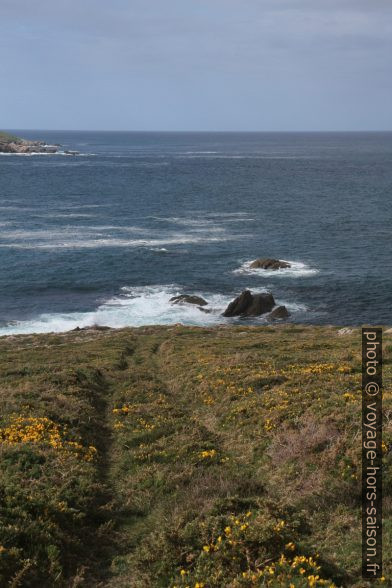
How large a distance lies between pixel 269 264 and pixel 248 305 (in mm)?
18022

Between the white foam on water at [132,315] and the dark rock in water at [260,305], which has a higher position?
the dark rock in water at [260,305]

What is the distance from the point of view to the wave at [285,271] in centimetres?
7650

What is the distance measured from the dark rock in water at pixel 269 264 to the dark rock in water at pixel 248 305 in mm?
16191

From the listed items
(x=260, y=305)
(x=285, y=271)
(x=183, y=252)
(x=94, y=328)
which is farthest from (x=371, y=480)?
(x=183, y=252)

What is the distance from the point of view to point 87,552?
45.6ft

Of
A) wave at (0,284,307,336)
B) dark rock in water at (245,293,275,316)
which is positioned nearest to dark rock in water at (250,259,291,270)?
wave at (0,284,307,336)

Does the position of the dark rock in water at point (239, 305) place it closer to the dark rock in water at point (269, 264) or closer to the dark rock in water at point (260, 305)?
the dark rock in water at point (260, 305)

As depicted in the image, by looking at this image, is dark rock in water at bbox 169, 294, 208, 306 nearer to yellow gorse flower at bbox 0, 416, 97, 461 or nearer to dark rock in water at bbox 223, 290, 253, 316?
dark rock in water at bbox 223, 290, 253, 316

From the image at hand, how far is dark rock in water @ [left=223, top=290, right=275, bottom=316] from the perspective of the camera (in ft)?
206

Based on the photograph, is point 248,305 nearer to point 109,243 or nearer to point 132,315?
point 132,315

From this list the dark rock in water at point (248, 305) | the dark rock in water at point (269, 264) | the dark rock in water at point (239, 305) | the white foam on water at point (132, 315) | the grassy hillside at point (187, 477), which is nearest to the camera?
the grassy hillside at point (187, 477)

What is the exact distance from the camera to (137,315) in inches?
2504

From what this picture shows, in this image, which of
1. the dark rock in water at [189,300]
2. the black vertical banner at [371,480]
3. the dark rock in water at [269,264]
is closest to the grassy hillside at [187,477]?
the black vertical banner at [371,480]

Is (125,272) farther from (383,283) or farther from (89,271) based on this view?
(383,283)
